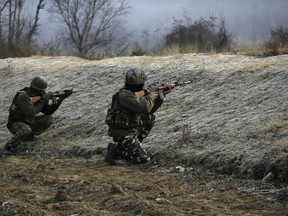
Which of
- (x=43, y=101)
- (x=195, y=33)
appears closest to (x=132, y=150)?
(x=43, y=101)

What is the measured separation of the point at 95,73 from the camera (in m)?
13.7

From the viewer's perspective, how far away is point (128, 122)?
776 centimetres

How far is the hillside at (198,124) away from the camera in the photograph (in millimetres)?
6711

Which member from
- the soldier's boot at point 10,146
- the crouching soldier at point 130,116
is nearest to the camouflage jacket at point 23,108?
the soldier's boot at point 10,146

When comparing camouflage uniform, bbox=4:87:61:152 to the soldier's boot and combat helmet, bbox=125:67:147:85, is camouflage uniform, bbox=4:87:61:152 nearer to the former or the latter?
the soldier's boot

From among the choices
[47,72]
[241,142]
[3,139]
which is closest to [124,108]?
[241,142]

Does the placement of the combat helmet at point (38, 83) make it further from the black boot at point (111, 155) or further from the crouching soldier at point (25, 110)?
the black boot at point (111, 155)

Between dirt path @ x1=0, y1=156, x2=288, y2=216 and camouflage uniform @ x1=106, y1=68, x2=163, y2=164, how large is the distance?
0.70 ft

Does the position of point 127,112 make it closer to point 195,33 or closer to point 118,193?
point 118,193

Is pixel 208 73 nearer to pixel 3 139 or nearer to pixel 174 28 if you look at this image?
pixel 3 139

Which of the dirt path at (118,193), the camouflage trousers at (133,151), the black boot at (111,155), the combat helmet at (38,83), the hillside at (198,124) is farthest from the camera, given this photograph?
the combat helmet at (38,83)

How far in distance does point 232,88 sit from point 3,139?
Answer: 450 cm

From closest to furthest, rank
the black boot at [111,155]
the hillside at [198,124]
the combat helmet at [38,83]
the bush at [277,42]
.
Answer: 1. the hillside at [198,124]
2. the black boot at [111,155]
3. the combat helmet at [38,83]
4. the bush at [277,42]

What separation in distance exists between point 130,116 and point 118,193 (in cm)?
202
